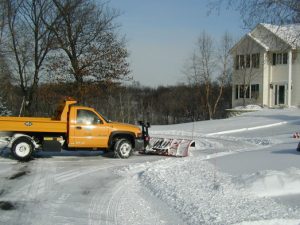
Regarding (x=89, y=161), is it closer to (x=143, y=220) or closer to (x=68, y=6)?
(x=143, y=220)

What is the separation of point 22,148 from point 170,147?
5.76 metres

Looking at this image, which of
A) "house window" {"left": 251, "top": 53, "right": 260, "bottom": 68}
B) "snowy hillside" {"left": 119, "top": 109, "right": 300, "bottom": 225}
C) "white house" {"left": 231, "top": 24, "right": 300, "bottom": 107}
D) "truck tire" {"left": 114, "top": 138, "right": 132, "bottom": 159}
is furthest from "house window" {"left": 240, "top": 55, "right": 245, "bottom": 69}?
"snowy hillside" {"left": 119, "top": 109, "right": 300, "bottom": 225}

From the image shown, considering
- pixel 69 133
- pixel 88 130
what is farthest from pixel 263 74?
pixel 69 133

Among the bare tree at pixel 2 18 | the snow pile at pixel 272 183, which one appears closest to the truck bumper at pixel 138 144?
the snow pile at pixel 272 183

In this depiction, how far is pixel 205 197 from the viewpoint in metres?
10.2

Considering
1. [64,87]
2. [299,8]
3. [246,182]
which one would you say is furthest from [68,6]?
[246,182]

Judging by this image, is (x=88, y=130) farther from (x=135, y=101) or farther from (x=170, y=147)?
(x=135, y=101)

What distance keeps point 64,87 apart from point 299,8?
23.3 metres

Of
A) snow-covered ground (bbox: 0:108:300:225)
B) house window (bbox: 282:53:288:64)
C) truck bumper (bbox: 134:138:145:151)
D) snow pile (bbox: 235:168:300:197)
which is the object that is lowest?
snow-covered ground (bbox: 0:108:300:225)

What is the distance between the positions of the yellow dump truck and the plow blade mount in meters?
0.91

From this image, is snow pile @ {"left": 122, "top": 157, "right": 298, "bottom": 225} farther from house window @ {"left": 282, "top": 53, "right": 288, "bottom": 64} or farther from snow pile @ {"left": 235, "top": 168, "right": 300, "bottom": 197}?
house window @ {"left": 282, "top": 53, "right": 288, "bottom": 64}

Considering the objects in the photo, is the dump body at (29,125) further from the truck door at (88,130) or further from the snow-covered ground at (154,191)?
the snow-covered ground at (154,191)

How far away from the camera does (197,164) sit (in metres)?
15.5

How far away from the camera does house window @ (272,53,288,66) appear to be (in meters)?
47.7
